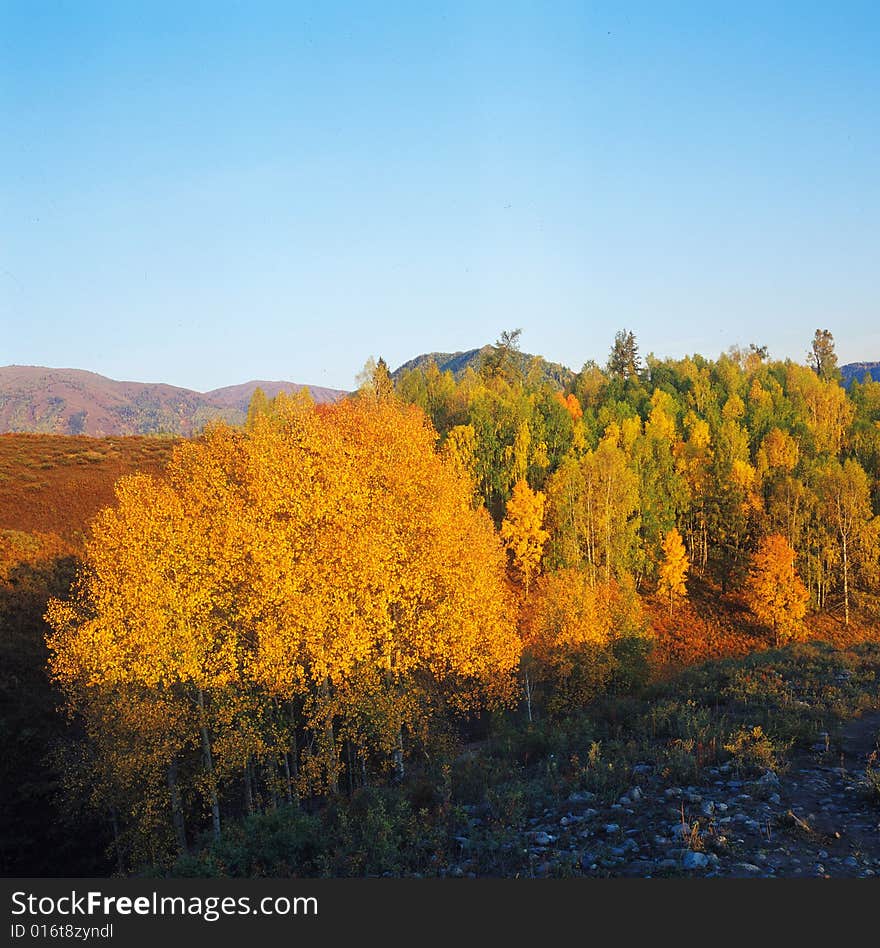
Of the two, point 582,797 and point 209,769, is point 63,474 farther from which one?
point 582,797

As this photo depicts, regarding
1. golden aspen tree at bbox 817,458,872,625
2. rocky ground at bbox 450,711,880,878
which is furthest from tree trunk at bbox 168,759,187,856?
golden aspen tree at bbox 817,458,872,625

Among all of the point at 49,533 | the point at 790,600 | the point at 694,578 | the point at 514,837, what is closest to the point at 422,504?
the point at 514,837

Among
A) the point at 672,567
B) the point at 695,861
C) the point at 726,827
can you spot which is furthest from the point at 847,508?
the point at 695,861

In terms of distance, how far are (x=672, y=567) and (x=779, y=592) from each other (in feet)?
31.6

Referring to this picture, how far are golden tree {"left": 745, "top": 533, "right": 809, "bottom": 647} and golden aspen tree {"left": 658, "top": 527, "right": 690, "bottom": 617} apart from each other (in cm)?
685

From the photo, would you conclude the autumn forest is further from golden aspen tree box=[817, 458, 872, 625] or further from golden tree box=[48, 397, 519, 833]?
golden aspen tree box=[817, 458, 872, 625]

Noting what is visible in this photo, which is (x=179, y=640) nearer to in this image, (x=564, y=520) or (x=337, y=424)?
(x=337, y=424)

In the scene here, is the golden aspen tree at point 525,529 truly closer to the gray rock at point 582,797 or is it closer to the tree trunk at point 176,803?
the tree trunk at point 176,803

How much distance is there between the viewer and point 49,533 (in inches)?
1911

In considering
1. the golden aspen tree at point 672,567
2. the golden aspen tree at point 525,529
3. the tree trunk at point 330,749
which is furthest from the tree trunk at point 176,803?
the golden aspen tree at point 672,567

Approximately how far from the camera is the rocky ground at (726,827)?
9.31 m

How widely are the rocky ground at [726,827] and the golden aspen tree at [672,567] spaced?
5239 centimetres

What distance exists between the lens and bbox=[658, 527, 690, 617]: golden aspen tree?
210 ft

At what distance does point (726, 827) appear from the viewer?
10477 millimetres
